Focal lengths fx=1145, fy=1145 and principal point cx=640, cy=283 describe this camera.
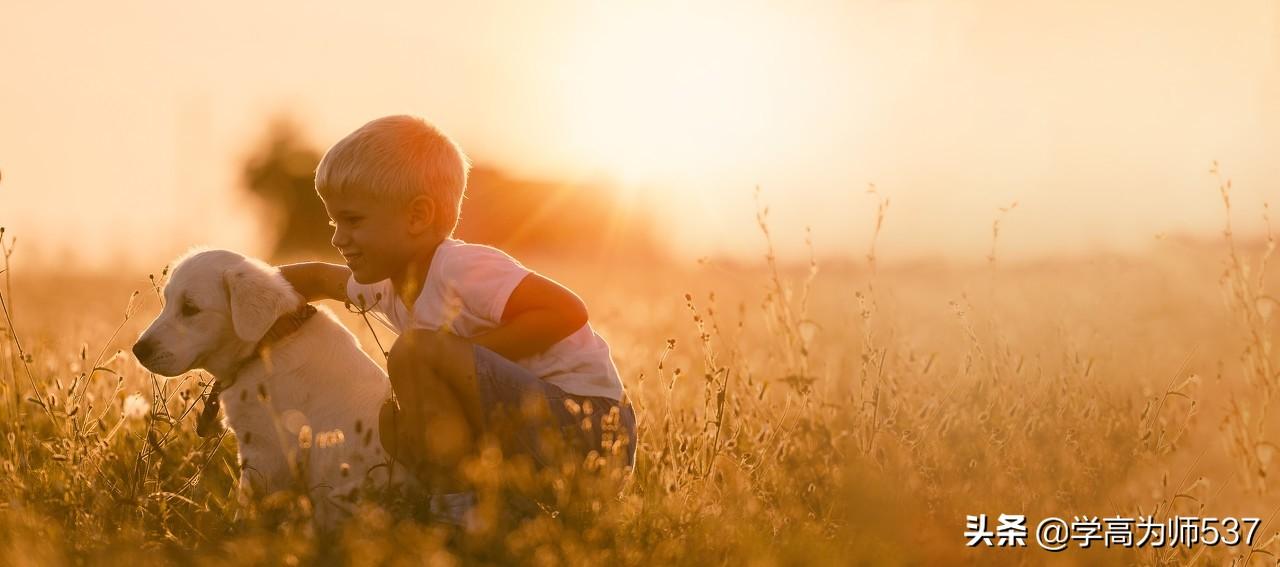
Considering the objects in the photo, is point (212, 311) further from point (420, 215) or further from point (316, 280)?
point (420, 215)

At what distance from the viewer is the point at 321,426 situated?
3.62m

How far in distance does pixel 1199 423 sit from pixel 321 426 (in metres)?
3.36

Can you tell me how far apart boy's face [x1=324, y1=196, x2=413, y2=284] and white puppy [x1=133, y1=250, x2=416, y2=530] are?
0.23 m

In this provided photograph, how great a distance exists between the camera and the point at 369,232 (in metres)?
3.76

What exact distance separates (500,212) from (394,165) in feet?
62.1

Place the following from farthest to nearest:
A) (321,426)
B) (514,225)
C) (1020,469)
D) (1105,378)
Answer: (514,225) < (1105,378) < (1020,469) < (321,426)

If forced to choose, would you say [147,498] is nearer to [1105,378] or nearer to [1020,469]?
[1020,469]

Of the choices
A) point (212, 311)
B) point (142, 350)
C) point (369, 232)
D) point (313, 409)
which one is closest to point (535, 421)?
point (313, 409)

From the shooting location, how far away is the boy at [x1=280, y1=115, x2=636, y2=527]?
11.1 feet

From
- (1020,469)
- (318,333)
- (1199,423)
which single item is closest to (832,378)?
(1020,469)

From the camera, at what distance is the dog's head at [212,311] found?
3656mm

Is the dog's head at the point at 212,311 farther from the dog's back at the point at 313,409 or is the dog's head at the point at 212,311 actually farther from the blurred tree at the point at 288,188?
the blurred tree at the point at 288,188

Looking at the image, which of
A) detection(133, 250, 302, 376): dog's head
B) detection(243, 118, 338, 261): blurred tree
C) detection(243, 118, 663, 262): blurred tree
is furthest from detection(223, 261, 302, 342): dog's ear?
detection(243, 118, 338, 261): blurred tree

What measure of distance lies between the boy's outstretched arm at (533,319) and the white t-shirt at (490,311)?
0.13 feet
